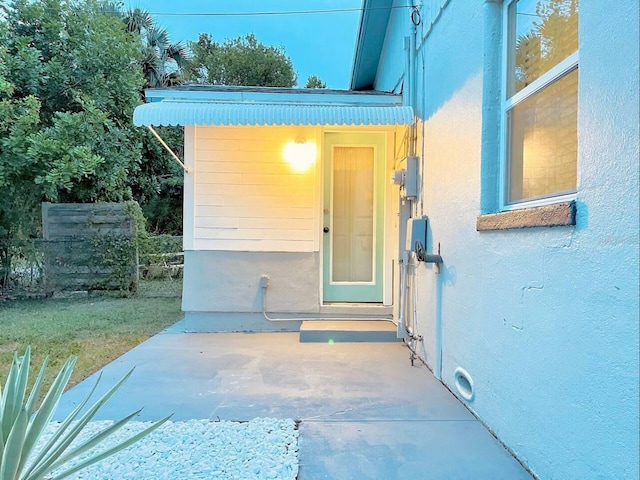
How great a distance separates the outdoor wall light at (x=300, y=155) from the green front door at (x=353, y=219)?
13.4 inches

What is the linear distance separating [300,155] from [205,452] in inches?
193

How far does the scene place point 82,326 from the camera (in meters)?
7.33

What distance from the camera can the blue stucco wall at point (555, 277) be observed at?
6.59 ft

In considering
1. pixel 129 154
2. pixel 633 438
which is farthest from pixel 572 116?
pixel 129 154

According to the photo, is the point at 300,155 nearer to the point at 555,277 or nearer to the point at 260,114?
the point at 260,114

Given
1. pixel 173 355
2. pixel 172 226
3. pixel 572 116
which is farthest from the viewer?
pixel 172 226

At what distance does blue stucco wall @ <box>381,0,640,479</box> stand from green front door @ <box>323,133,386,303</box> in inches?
105

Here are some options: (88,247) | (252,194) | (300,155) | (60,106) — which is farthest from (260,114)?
(60,106)

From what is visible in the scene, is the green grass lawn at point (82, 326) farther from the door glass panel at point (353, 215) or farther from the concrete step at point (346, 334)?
the door glass panel at point (353, 215)

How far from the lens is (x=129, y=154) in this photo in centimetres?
1164

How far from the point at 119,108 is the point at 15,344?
25.0 ft

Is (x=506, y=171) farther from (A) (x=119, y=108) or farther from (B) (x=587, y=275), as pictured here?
(A) (x=119, y=108)

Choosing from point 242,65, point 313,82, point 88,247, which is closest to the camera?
point 88,247

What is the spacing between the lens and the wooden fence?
10344mm
